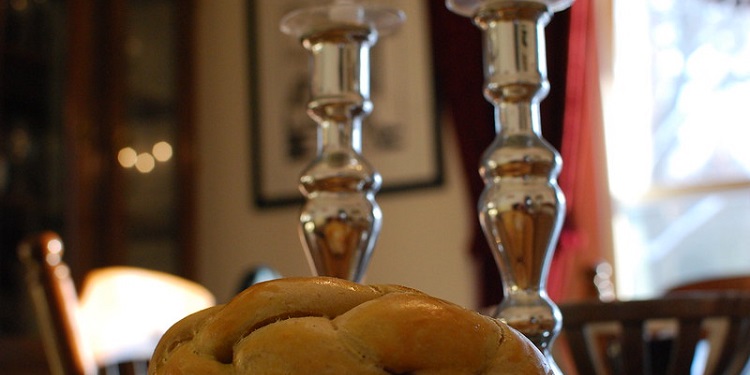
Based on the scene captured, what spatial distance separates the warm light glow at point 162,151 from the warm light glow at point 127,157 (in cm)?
9

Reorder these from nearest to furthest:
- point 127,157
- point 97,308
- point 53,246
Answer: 1. point 53,246
2. point 97,308
3. point 127,157

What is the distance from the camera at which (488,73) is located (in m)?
0.71

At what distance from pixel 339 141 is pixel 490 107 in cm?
240

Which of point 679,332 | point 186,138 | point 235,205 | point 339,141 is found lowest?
point 235,205

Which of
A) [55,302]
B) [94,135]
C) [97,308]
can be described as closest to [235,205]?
[94,135]

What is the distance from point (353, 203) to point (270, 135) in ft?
9.87

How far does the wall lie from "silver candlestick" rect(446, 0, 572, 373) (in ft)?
8.73

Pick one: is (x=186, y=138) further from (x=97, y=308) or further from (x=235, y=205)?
(x=97, y=308)

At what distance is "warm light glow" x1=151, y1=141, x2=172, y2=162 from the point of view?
374 centimetres

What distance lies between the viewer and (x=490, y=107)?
10.3ft

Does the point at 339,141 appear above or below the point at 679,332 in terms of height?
above

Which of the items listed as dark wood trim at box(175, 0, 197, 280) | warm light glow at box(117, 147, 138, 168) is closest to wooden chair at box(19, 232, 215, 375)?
warm light glow at box(117, 147, 138, 168)

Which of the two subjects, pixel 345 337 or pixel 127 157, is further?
pixel 127 157

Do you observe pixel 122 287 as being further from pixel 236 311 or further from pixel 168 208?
pixel 168 208
